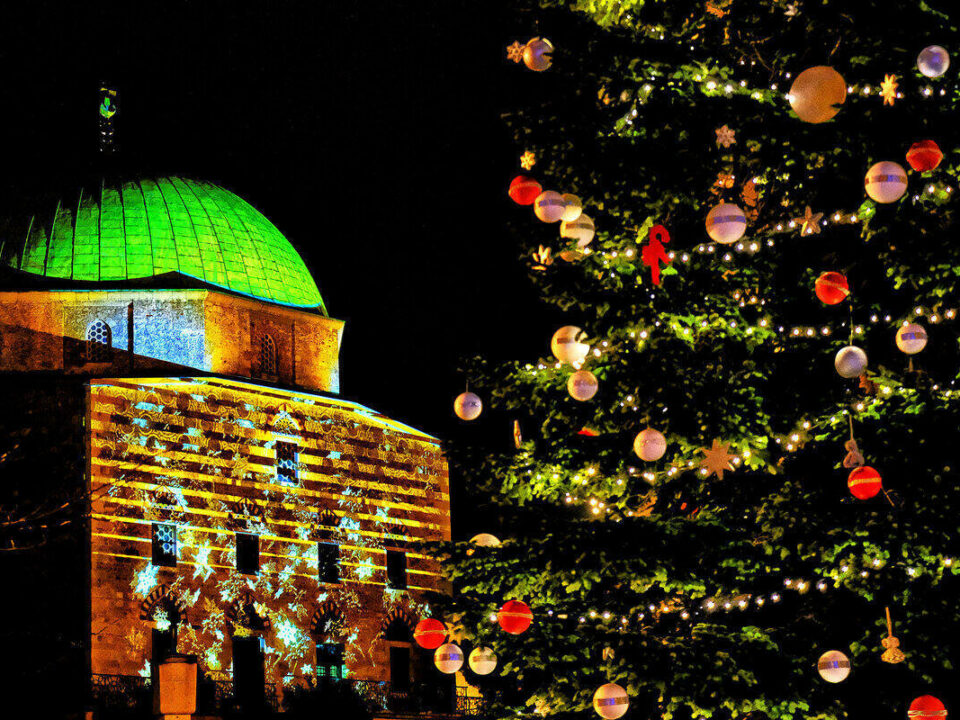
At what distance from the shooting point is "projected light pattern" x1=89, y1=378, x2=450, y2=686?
86.8 ft

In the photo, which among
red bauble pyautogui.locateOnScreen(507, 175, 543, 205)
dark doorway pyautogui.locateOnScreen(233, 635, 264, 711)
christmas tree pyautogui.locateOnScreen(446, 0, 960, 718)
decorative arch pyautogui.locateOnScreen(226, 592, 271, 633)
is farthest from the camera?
decorative arch pyautogui.locateOnScreen(226, 592, 271, 633)

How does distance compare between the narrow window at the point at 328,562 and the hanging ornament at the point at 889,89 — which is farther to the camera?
the narrow window at the point at 328,562

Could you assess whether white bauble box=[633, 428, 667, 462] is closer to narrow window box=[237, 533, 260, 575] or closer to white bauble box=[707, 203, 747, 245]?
white bauble box=[707, 203, 747, 245]

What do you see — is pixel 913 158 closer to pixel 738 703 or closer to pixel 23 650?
pixel 738 703

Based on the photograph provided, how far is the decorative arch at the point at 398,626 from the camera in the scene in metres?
30.7

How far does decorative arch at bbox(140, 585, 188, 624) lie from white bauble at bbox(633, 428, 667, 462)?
17833 millimetres

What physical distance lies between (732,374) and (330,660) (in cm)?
2025

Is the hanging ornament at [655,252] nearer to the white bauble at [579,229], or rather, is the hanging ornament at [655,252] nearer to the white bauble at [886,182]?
the white bauble at [579,229]

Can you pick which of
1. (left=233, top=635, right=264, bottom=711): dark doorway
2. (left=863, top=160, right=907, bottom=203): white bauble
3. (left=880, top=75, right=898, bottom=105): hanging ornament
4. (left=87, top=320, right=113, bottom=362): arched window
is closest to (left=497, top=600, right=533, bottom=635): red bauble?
(left=863, top=160, right=907, bottom=203): white bauble

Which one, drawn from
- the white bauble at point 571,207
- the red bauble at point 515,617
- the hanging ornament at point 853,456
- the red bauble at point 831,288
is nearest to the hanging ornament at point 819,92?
the red bauble at point 831,288

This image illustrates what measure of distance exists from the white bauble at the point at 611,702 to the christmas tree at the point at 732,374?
0.07 feet

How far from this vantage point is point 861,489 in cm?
959

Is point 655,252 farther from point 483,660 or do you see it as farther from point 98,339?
point 98,339

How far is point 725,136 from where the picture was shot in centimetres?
1043
